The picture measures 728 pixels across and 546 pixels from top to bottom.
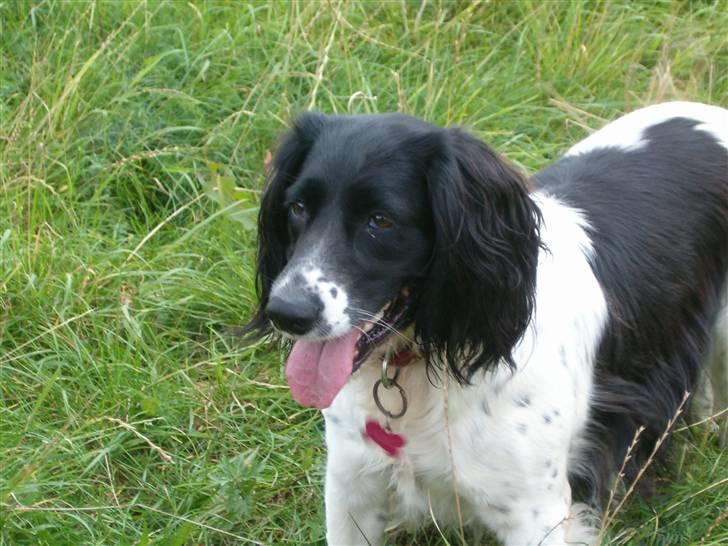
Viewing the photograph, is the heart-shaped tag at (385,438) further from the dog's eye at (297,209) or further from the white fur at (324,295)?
the dog's eye at (297,209)

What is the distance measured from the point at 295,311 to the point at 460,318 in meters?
0.45

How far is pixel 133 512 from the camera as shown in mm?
3725

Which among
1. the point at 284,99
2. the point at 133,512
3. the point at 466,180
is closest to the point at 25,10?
the point at 284,99

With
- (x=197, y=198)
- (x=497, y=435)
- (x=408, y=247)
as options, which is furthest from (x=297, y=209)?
(x=197, y=198)

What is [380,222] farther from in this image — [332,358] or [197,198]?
[197,198]

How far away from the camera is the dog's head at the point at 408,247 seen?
2.91 meters

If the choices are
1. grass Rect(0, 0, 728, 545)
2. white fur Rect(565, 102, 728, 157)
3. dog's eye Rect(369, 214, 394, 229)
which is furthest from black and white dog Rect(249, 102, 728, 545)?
grass Rect(0, 0, 728, 545)

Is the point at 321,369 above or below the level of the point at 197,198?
above

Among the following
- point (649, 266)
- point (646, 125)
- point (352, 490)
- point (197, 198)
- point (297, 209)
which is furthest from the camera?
point (197, 198)

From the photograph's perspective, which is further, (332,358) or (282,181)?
(282,181)

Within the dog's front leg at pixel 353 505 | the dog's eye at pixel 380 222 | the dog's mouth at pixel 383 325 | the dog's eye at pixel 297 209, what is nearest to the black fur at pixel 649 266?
the dog's front leg at pixel 353 505

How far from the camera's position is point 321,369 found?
296 cm

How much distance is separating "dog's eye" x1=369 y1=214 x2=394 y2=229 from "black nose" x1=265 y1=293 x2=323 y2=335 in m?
0.25

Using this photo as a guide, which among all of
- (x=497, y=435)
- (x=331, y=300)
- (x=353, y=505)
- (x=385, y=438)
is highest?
(x=331, y=300)
